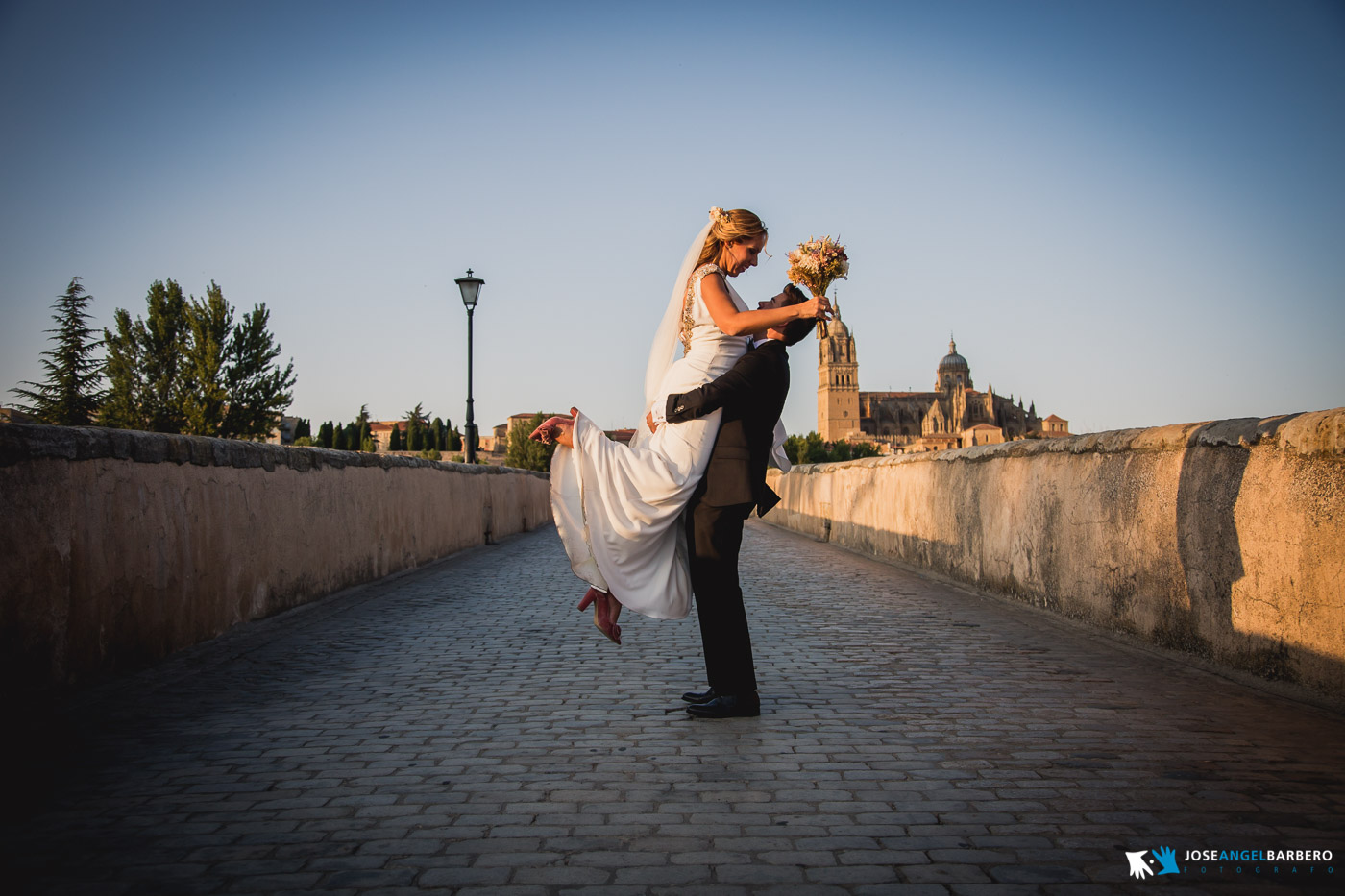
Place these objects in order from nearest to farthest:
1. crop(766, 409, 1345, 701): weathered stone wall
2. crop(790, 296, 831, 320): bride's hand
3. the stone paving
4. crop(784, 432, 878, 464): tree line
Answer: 1. the stone paving
2. crop(790, 296, 831, 320): bride's hand
3. crop(766, 409, 1345, 701): weathered stone wall
4. crop(784, 432, 878, 464): tree line

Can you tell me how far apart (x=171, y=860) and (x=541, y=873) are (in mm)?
935

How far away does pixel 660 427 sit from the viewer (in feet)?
13.3

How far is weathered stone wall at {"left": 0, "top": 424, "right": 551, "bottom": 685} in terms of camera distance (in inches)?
160

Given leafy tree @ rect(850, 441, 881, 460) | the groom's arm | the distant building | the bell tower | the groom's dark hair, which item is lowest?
the groom's arm

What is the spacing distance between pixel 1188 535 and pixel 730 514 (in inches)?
104

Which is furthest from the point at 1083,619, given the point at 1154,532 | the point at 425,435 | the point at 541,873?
the point at 425,435

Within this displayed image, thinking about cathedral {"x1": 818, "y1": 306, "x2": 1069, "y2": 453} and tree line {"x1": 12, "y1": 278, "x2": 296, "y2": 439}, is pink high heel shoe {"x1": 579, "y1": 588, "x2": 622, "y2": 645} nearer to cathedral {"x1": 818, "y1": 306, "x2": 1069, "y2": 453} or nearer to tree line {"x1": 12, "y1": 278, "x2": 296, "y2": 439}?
tree line {"x1": 12, "y1": 278, "x2": 296, "y2": 439}

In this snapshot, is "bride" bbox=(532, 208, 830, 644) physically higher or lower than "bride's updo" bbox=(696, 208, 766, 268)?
lower

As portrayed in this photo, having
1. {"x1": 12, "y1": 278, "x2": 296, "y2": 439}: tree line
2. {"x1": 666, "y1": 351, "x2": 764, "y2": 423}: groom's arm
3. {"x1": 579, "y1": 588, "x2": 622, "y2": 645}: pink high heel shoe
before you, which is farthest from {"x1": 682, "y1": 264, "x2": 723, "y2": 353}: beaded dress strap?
{"x1": 12, "y1": 278, "x2": 296, "y2": 439}: tree line

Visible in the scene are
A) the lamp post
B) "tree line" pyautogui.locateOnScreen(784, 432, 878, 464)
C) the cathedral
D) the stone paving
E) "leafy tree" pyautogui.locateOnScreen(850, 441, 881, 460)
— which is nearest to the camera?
the stone paving

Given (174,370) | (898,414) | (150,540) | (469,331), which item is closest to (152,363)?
(174,370)

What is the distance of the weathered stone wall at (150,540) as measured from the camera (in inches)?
160

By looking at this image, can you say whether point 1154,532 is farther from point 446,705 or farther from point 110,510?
point 110,510

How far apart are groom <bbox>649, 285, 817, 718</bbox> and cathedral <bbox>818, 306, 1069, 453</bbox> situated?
181 m
